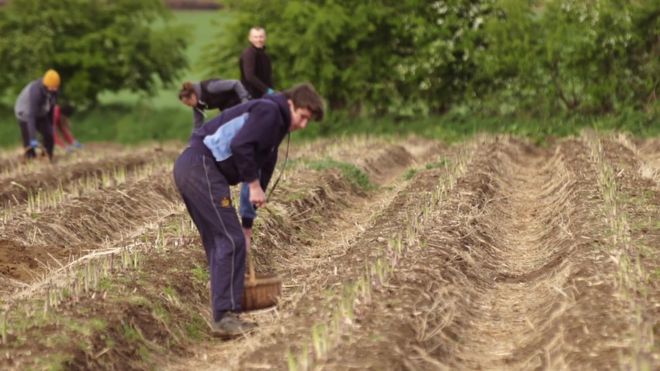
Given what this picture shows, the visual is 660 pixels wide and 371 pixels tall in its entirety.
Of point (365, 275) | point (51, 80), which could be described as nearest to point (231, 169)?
point (365, 275)

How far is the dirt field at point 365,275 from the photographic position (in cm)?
759

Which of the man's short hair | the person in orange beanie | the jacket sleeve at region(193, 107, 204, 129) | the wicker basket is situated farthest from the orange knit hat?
the man's short hair

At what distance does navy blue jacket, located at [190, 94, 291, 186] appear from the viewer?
7.94 metres

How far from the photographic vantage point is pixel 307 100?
25.9 feet

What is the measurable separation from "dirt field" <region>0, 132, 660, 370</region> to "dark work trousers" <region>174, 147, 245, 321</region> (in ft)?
1.37

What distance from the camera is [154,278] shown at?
9.50m

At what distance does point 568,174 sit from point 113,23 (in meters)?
20.0

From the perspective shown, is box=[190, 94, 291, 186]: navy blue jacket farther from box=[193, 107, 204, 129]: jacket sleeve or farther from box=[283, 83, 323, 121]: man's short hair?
box=[193, 107, 204, 129]: jacket sleeve

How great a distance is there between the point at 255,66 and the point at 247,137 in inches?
296

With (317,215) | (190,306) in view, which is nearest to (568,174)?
(317,215)

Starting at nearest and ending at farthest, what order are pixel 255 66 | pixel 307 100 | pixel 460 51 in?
pixel 307 100
pixel 255 66
pixel 460 51

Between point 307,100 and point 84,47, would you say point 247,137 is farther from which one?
point 84,47

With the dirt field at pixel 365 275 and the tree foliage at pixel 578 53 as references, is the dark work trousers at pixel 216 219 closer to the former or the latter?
the dirt field at pixel 365 275

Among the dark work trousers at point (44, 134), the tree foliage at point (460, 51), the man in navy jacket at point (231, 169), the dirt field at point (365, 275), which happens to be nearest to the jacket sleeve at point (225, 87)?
the dirt field at point (365, 275)
